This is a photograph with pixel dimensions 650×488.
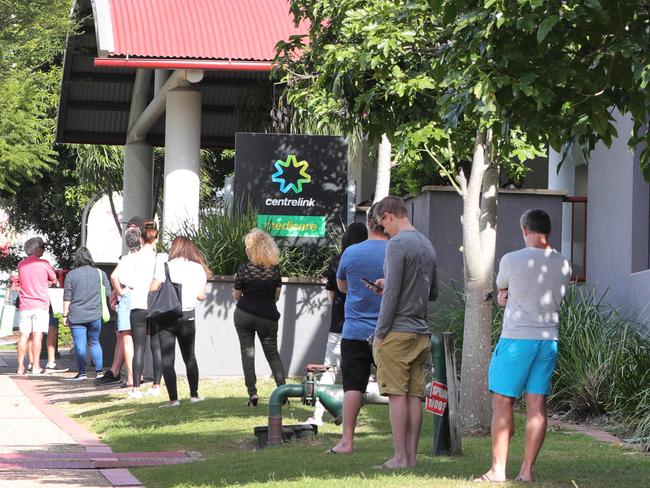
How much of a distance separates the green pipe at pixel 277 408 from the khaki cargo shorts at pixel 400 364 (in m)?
1.55

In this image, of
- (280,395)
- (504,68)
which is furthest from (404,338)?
(504,68)

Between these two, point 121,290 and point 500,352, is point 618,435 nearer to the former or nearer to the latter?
point 500,352

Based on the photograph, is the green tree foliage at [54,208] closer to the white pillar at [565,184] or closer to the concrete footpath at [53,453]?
the white pillar at [565,184]

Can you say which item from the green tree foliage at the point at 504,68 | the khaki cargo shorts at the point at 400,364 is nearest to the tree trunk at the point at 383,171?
the green tree foliage at the point at 504,68

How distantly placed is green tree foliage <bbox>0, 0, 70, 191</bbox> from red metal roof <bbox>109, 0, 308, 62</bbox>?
244 centimetres

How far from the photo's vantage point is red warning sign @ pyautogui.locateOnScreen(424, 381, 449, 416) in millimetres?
8602

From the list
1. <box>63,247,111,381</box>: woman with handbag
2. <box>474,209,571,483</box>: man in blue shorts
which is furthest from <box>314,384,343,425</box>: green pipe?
<box>63,247,111,381</box>: woman with handbag

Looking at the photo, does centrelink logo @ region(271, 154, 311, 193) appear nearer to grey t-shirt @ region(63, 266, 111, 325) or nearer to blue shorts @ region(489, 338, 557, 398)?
grey t-shirt @ region(63, 266, 111, 325)

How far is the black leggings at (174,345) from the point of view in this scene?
12.4 m

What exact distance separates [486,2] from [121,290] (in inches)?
378

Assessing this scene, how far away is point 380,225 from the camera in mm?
8914

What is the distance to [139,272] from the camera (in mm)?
14188

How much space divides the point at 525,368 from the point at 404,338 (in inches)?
40.8

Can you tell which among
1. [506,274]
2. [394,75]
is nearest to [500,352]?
[506,274]
